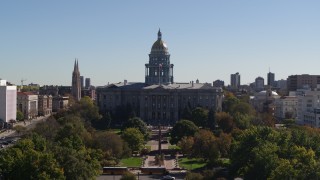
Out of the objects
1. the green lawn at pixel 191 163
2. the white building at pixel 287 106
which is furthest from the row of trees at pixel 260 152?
the white building at pixel 287 106

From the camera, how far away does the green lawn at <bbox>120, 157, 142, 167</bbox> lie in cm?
7250

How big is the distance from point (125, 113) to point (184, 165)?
64.3 meters

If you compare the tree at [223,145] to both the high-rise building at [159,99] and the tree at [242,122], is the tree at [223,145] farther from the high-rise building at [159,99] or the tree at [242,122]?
the high-rise building at [159,99]

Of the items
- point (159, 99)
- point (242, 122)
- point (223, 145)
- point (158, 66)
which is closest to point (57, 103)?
point (158, 66)

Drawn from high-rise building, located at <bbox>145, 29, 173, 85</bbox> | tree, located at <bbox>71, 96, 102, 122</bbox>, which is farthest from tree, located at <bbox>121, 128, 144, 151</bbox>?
high-rise building, located at <bbox>145, 29, 173, 85</bbox>

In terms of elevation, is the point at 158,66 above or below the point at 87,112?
above

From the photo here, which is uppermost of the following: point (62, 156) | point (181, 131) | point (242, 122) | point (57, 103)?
point (57, 103)

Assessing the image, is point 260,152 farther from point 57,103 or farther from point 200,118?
point 57,103

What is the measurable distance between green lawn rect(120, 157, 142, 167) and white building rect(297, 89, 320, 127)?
4310 cm

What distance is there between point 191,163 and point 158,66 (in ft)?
269

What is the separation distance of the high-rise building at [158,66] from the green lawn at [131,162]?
76.9 metres

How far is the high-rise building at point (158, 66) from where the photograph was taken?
15488 cm

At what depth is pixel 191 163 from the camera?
74000 mm

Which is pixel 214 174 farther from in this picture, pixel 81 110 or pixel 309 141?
pixel 81 110
